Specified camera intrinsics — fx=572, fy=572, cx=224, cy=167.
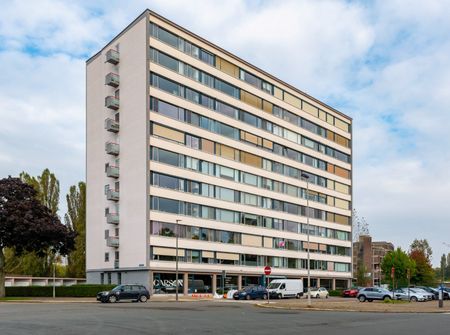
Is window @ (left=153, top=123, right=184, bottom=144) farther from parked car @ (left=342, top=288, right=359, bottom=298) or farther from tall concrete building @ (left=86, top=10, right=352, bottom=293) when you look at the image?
parked car @ (left=342, top=288, right=359, bottom=298)

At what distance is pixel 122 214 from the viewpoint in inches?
2584

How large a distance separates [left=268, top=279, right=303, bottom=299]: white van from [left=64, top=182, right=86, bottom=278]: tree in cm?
3164

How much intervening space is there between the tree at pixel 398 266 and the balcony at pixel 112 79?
218 feet

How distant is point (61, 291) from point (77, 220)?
2282cm

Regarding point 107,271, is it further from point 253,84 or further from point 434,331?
point 434,331

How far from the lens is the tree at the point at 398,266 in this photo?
108375 mm

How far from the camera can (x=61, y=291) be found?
59.9 m

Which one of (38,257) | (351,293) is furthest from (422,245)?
(38,257)

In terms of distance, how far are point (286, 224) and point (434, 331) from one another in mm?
64024

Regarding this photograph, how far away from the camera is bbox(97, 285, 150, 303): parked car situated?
47.6 meters

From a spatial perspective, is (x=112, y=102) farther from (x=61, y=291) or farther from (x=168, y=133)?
(x=61, y=291)

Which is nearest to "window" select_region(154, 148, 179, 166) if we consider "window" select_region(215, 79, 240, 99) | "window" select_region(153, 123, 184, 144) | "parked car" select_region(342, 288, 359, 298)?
"window" select_region(153, 123, 184, 144)

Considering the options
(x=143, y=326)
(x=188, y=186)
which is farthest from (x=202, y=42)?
(x=143, y=326)

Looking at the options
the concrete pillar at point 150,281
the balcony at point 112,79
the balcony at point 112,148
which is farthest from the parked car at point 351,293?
the balcony at point 112,79
